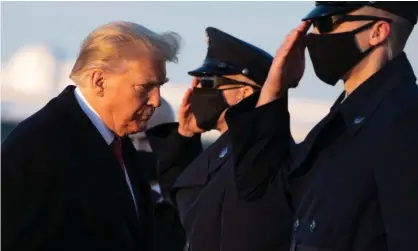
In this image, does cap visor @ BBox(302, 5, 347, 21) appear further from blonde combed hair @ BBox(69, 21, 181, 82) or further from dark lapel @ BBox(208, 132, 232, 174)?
dark lapel @ BBox(208, 132, 232, 174)

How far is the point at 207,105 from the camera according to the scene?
510 cm

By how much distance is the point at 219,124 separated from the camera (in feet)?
16.7

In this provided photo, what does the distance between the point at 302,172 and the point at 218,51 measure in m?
1.55

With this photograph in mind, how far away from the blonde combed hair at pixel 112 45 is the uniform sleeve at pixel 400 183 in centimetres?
106

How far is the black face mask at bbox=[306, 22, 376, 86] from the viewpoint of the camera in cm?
367

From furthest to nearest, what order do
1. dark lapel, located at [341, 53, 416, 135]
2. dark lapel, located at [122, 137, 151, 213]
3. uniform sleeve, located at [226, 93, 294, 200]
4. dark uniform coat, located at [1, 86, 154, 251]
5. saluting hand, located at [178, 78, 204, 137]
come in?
saluting hand, located at [178, 78, 204, 137] → uniform sleeve, located at [226, 93, 294, 200] → dark lapel, located at [122, 137, 151, 213] → dark lapel, located at [341, 53, 416, 135] → dark uniform coat, located at [1, 86, 154, 251]

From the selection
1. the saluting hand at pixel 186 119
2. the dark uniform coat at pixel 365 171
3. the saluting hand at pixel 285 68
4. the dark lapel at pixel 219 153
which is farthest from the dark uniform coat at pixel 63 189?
the saluting hand at pixel 186 119

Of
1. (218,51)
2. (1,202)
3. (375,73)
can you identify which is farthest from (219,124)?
(1,202)

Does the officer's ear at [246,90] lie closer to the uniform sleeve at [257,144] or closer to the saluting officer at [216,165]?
the saluting officer at [216,165]

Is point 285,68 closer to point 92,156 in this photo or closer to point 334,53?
point 334,53

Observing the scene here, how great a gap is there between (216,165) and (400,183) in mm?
1706

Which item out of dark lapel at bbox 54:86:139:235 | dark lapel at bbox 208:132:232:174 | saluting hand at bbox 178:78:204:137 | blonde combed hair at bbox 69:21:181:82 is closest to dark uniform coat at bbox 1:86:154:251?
dark lapel at bbox 54:86:139:235

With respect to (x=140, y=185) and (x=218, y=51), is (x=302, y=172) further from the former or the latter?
(x=218, y=51)

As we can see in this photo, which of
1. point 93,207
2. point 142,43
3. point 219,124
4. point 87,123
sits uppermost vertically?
point 142,43
